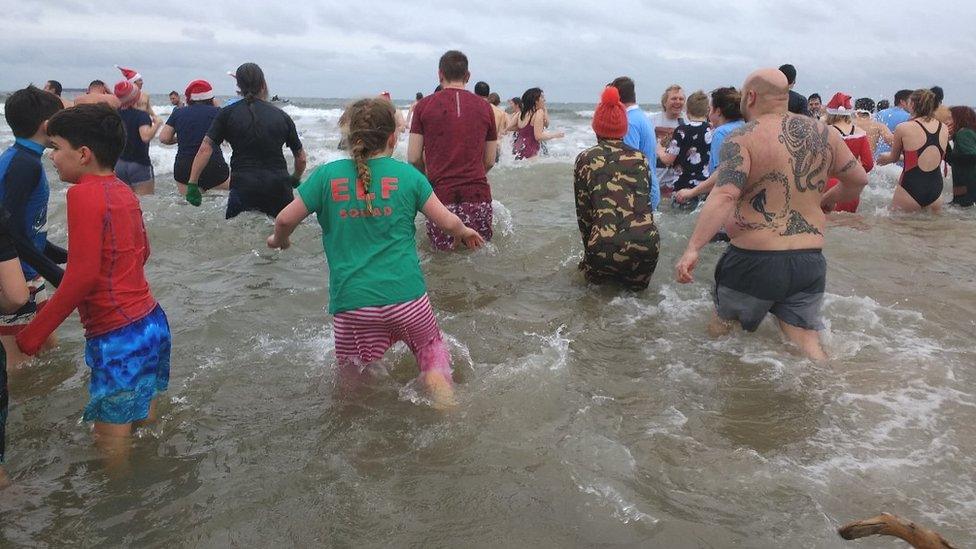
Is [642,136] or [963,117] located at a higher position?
[963,117]

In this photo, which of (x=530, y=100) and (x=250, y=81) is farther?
(x=530, y=100)

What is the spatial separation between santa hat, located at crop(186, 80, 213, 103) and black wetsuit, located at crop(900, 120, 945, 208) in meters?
8.36

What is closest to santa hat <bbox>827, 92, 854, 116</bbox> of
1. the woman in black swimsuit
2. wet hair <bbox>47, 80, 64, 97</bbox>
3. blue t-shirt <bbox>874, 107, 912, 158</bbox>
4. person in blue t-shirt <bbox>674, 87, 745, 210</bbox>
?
the woman in black swimsuit

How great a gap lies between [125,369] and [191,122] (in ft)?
17.8

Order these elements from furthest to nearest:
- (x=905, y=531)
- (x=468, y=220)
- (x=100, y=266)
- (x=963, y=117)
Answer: (x=963, y=117) → (x=468, y=220) → (x=100, y=266) → (x=905, y=531)

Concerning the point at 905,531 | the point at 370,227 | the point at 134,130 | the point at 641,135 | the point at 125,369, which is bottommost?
the point at 125,369

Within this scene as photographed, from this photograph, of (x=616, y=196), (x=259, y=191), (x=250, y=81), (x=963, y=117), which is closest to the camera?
(x=616, y=196)

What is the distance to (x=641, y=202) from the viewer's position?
537 centimetres

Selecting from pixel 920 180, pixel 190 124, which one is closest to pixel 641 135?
pixel 920 180

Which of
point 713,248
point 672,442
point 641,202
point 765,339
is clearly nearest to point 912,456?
point 672,442

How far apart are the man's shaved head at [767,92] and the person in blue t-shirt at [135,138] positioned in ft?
21.9

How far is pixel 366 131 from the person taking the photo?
3334mm

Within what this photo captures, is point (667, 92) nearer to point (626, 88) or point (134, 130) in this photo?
point (626, 88)

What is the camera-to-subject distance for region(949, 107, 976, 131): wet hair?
29.8ft
